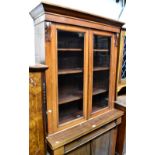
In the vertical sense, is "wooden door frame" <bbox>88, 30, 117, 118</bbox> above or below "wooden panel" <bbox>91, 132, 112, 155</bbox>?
above

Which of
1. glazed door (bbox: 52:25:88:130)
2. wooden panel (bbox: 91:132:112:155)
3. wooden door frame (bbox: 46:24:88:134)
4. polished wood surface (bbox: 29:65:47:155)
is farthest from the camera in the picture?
wooden panel (bbox: 91:132:112:155)

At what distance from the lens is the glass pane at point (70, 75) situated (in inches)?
49.8

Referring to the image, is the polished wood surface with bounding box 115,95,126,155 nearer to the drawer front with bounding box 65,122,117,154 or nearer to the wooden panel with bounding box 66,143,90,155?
the drawer front with bounding box 65,122,117,154

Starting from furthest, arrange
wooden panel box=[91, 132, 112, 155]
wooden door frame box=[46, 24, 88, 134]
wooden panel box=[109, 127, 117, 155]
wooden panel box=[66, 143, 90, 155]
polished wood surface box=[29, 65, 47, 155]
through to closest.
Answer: wooden panel box=[109, 127, 117, 155], wooden panel box=[91, 132, 112, 155], wooden panel box=[66, 143, 90, 155], wooden door frame box=[46, 24, 88, 134], polished wood surface box=[29, 65, 47, 155]

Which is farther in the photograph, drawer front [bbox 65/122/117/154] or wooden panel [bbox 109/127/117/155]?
wooden panel [bbox 109/127/117/155]

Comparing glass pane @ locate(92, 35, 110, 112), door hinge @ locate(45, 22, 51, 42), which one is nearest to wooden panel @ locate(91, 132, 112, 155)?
glass pane @ locate(92, 35, 110, 112)

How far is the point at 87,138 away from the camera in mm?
1393

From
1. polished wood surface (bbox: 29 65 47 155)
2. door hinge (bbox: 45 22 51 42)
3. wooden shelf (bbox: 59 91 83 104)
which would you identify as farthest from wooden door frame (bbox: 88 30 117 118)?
polished wood surface (bbox: 29 65 47 155)

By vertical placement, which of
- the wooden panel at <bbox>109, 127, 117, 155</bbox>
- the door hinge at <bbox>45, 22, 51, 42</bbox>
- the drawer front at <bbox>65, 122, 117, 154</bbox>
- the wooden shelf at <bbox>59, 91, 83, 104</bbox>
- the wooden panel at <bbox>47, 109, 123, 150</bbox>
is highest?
the door hinge at <bbox>45, 22, 51, 42</bbox>

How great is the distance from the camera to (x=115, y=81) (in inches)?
67.9

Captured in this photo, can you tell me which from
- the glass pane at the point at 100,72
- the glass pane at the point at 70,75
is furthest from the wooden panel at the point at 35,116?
the glass pane at the point at 100,72

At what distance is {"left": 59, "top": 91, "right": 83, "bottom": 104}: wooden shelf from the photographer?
1.32m

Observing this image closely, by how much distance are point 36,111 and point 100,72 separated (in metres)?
0.88
